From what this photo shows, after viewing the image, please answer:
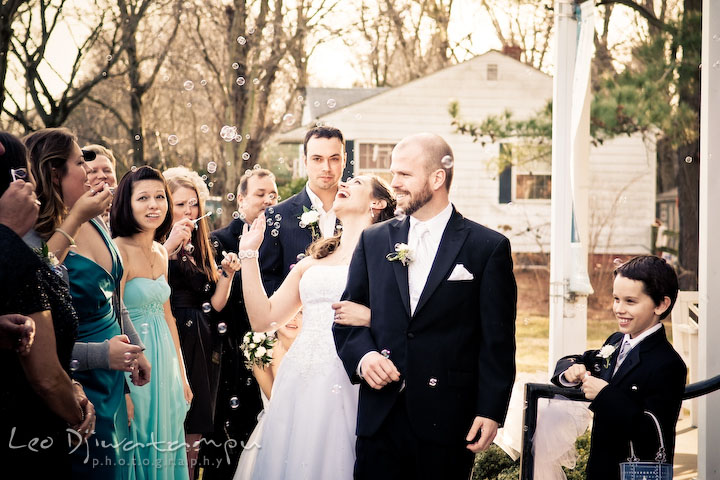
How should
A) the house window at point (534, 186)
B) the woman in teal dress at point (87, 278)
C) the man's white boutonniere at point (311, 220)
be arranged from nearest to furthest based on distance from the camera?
the woman in teal dress at point (87, 278), the man's white boutonniere at point (311, 220), the house window at point (534, 186)

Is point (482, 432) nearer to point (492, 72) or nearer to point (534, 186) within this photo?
point (534, 186)

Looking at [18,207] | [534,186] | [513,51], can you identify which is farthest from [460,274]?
[513,51]

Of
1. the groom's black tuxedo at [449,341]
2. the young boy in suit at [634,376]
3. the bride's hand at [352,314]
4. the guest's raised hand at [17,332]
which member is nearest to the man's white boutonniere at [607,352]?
the young boy in suit at [634,376]

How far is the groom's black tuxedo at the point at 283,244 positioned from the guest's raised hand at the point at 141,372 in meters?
1.56

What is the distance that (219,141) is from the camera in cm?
2041

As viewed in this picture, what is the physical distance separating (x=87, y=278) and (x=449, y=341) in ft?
5.30

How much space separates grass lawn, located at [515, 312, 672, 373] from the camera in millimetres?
12930

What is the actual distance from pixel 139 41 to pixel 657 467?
59.7 ft

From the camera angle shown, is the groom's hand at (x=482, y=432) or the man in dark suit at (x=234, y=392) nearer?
the groom's hand at (x=482, y=432)

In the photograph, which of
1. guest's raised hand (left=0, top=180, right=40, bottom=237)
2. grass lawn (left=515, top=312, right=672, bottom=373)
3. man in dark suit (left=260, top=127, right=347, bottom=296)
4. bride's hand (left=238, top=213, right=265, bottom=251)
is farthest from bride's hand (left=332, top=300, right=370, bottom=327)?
grass lawn (left=515, top=312, right=672, bottom=373)

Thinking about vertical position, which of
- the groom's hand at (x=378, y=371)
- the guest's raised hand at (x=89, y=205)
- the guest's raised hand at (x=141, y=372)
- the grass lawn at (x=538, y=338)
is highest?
the guest's raised hand at (x=89, y=205)

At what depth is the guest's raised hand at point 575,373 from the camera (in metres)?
3.68

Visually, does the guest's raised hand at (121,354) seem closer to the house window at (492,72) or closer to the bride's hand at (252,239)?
the bride's hand at (252,239)

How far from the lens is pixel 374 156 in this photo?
20.7 m
